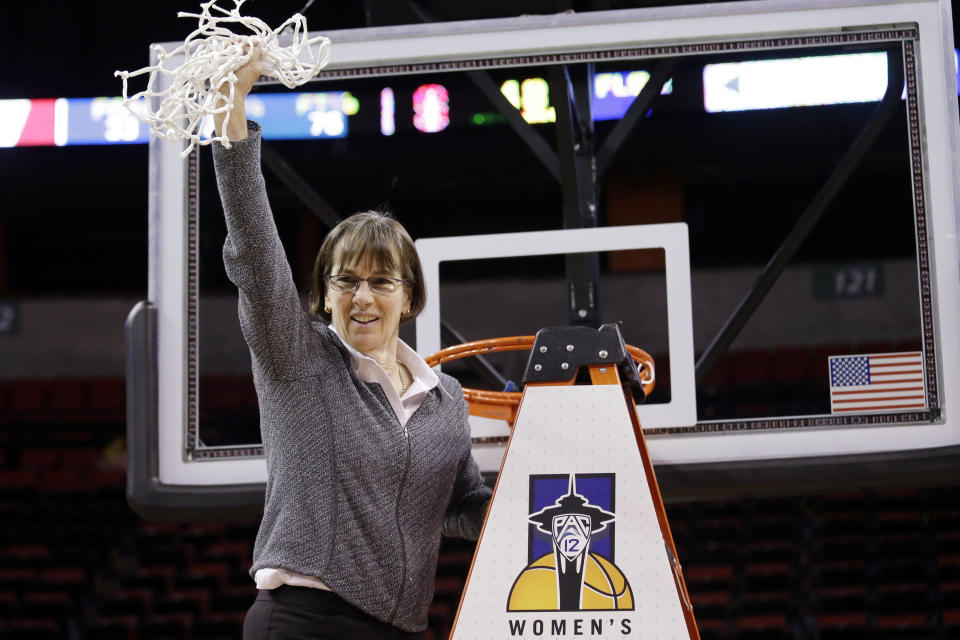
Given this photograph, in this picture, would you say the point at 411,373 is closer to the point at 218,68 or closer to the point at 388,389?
the point at 388,389

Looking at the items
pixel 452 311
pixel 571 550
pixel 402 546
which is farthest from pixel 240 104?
pixel 452 311

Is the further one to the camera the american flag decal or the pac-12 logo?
the american flag decal

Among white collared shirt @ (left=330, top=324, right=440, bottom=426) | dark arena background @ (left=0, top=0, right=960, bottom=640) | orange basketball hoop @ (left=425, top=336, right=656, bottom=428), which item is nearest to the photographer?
white collared shirt @ (left=330, top=324, right=440, bottom=426)

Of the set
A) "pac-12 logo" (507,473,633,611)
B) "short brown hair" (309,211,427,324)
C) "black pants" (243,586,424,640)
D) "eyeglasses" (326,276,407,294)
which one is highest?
"short brown hair" (309,211,427,324)

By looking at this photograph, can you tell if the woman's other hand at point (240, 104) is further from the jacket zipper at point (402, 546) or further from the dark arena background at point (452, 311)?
the dark arena background at point (452, 311)

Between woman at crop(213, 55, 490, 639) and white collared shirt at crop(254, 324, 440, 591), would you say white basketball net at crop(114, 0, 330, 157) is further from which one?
white collared shirt at crop(254, 324, 440, 591)

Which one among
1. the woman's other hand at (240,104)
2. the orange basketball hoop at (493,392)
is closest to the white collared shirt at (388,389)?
the woman's other hand at (240,104)

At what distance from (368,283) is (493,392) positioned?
702 mm

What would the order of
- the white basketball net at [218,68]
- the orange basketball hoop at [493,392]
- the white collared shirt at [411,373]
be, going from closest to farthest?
the white basketball net at [218,68] < the white collared shirt at [411,373] < the orange basketball hoop at [493,392]

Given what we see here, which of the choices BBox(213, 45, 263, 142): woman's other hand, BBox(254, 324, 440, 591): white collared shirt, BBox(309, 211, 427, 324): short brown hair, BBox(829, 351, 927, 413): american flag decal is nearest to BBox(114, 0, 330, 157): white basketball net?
BBox(213, 45, 263, 142): woman's other hand

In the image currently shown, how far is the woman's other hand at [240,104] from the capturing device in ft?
5.18

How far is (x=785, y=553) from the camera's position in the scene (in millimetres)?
6699

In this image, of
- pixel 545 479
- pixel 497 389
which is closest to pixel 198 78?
pixel 545 479

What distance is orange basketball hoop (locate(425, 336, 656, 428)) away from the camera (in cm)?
233
